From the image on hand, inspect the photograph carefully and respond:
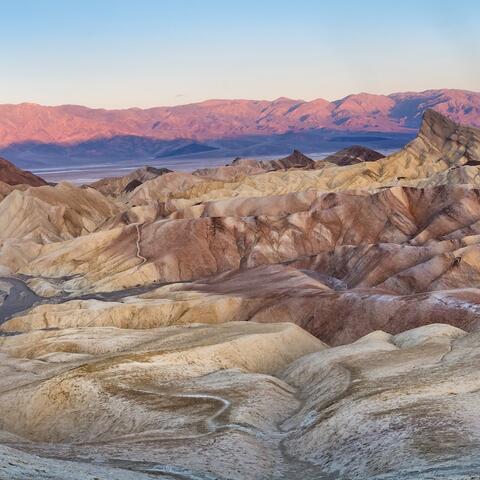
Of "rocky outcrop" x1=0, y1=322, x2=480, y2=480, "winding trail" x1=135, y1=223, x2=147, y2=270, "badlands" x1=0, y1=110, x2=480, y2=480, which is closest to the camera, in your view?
"rocky outcrop" x1=0, y1=322, x2=480, y2=480

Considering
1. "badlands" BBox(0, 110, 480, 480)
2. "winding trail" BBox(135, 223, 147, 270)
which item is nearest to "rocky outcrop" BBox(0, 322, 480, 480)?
"badlands" BBox(0, 110, 480, 480)

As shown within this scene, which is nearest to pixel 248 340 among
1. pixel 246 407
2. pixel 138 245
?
pixel 246 407

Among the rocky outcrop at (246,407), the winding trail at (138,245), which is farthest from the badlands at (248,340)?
the winding trail at (138,245)

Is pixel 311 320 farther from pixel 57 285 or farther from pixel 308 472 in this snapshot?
pixel 57 285

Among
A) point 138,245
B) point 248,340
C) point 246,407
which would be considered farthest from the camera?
point 138,245

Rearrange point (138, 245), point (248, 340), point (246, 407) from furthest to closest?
point (138, 245) → point (248, 340) → point (246, 407)

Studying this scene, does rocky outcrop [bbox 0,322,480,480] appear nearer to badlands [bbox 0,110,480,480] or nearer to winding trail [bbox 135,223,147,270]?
badlands [bbox 0,110,480,480]

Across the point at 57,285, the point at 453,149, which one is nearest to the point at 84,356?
the point at 57,285

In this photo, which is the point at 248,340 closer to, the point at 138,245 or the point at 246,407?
the point at 246,407

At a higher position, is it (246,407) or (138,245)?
(246,407)
